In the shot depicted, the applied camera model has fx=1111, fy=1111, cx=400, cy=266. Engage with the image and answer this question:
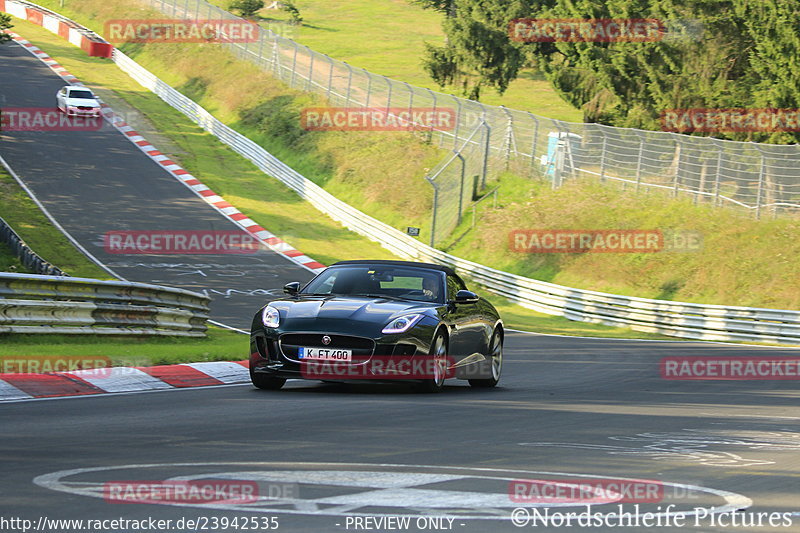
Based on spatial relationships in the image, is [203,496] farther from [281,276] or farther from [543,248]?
[543,248]

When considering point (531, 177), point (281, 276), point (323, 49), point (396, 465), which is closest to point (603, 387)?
point (396, 465)

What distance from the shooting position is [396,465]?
22.4 feet

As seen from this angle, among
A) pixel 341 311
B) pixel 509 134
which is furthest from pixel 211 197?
pixel 341 311

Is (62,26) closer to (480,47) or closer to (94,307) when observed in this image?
(480,47)

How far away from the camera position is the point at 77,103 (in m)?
48.4

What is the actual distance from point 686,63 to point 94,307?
27.1 m

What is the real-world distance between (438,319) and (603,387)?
3457mm
